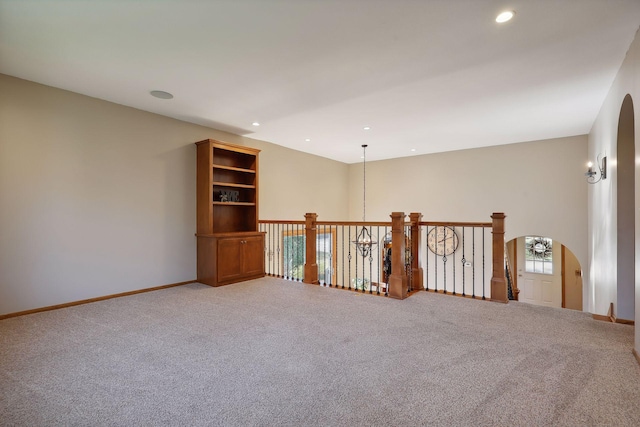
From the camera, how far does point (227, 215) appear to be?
5.96 meters

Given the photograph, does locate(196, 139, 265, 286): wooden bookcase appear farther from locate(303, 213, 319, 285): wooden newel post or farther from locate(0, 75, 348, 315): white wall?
locate(303, 213, 319, 285): wooden newel post

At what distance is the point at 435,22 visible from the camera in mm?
2602

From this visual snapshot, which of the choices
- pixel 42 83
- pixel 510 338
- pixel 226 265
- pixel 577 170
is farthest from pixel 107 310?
pixel 577 170

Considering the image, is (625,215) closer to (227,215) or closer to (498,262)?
(498,262)

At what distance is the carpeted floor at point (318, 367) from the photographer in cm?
186

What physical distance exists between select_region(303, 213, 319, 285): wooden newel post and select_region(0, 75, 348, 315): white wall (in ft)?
6.37

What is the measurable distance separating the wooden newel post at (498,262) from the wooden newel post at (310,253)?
2631 mm

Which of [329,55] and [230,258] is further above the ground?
[329,55]

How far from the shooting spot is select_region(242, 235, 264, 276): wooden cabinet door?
5.59 meters

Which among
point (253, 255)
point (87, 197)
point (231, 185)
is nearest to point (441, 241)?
point (253, 255)

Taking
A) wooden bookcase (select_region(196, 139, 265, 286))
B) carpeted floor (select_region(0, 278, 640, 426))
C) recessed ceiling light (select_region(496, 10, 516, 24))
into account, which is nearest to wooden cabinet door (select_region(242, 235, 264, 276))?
wooden bookcase (select_region(196, 139, 265, 286))

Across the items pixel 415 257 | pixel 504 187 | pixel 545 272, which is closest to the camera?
pixel 415 257

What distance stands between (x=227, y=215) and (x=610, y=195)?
18.6 feet

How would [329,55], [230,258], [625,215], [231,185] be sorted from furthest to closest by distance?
[231,185] → [230,258] → [625,215] → [329,55]
